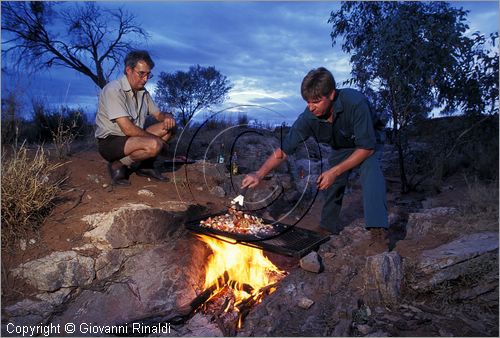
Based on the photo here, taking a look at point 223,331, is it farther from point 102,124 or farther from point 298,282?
point 102,124

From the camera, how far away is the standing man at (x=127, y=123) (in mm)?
4070

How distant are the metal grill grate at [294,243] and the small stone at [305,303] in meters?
0.37

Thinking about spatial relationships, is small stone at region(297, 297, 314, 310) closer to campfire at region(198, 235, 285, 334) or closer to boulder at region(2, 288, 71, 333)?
campfire at region(198, 235, 285, 334)

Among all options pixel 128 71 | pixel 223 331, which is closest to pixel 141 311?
pixel 223 331

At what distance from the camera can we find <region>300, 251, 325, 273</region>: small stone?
3.03m

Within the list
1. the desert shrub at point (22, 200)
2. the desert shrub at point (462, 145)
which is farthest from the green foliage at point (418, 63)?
the desert shrub at point (22, 200)

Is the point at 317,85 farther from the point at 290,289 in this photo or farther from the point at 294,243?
the point at 290,289

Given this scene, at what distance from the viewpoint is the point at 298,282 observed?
295 centimetres

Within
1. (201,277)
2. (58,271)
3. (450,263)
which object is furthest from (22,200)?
(450,263)

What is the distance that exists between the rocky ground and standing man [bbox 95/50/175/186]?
0.57 metres

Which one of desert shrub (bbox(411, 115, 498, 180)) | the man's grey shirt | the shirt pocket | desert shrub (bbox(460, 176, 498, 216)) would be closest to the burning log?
the shirt pocket

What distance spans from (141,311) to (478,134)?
5.70 m

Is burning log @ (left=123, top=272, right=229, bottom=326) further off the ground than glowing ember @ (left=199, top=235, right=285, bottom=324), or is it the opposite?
glowing ember @ (left=199, top=235, right=285, bottom=324)

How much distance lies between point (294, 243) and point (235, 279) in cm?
61
